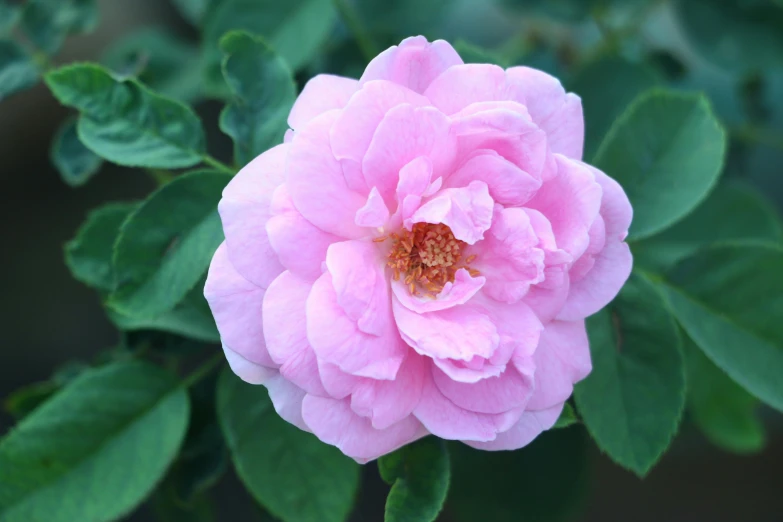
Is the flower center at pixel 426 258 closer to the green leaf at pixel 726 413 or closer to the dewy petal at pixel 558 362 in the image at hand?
the dewy petal at pixel 558 362

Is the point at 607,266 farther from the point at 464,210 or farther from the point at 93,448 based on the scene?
the point at 93,448

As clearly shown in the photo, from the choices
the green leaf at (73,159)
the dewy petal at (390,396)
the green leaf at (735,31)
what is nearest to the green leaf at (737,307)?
the dewy petal at (390,396)

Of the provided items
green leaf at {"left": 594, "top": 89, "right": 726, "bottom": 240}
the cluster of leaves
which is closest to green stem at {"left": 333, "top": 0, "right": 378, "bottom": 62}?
the cluster of leaves

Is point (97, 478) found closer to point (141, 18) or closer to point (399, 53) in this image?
point (399, 53)

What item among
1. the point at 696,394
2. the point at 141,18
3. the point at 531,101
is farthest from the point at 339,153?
the point at 141,18

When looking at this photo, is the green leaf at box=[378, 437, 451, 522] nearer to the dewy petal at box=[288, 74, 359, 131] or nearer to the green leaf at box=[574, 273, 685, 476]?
the green leaf at box=[574, 273, 685, 476]
